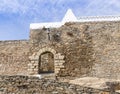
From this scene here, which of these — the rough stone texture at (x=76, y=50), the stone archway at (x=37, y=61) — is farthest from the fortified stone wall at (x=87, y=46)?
the stone archway at (x=37, y=61)

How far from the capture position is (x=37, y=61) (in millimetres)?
18078

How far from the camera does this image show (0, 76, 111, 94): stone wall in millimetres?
7656

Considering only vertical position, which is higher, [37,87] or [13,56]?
[13,56]

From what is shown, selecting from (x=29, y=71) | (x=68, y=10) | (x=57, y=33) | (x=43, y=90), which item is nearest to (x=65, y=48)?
(x=57, y=33)

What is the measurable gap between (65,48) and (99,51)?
180cm

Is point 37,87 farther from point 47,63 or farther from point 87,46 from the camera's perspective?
point 47,63

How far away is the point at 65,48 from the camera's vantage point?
17.7 metres

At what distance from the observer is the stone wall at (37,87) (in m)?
7.66

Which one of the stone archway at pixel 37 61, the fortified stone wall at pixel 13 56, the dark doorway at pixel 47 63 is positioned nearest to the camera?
the stone archway at pixel 37 61

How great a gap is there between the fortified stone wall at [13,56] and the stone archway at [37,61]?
516 mm

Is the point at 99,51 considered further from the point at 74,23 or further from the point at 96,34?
the point at 74,23

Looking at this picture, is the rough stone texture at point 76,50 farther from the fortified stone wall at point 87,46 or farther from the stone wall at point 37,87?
the stone wall at point 37,87

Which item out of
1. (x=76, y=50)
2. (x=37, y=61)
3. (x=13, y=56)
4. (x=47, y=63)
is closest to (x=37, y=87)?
(x=76, y=50)

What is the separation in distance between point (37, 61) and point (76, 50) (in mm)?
2209
